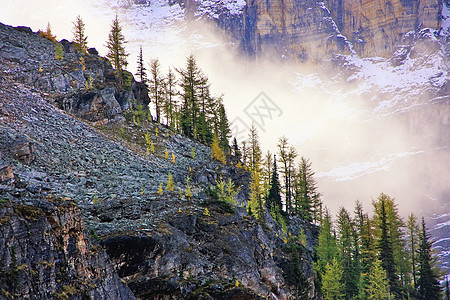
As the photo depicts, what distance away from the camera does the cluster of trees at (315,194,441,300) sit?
40897 mm

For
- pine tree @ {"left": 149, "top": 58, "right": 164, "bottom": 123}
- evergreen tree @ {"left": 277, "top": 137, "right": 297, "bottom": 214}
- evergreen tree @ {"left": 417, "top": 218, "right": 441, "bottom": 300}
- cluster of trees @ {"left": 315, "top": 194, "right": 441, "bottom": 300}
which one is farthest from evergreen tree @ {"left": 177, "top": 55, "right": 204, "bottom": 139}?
evergreen tree @ {"left": 417, "top": 218, "right": 441, "bottom": 300}

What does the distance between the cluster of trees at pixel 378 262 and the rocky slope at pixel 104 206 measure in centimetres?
921

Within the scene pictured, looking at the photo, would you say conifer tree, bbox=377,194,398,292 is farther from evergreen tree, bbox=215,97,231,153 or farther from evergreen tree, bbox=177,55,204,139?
evergreen tree, bbox=177,55,204,139

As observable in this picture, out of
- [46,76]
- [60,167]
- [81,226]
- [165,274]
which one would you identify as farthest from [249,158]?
[81,226]

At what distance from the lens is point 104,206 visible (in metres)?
21.3

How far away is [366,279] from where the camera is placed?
46344mm

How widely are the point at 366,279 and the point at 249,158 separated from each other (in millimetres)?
23568

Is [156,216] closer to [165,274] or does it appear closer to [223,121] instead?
[165,274]

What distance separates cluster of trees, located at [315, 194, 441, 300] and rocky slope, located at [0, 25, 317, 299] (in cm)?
921

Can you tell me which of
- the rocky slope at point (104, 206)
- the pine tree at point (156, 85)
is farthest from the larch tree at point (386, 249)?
the pine tree at point (156, 85)

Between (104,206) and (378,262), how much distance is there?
111 ft

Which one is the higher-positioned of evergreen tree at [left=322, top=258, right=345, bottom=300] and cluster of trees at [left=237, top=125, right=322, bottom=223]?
cluster of trees at [left=237, top=125, right=322, bottom=223]

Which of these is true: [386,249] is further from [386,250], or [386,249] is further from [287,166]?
[287,166]

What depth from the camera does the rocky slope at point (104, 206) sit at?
12.4m
